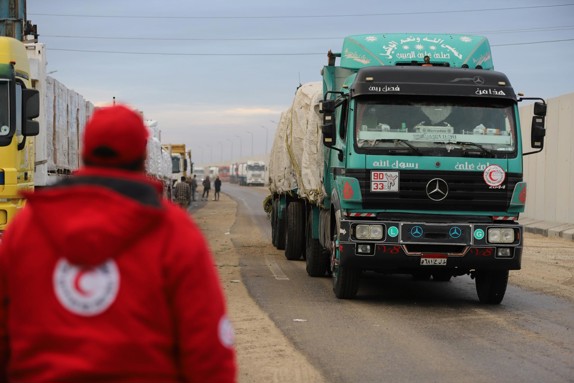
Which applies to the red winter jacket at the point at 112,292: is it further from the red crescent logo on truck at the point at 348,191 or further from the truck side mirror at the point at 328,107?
the truck side mirror at the point at 328,107

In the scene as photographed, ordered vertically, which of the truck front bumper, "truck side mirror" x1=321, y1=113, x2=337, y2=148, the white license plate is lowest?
the white license plate

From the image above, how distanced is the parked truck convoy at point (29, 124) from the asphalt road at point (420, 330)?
3454 millimetres

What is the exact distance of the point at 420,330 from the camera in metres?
10.5

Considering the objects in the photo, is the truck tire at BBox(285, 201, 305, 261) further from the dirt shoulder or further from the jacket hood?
the jacket hood

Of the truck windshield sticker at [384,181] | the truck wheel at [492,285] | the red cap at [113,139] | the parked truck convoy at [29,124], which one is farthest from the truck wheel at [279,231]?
the red cap at [113,139]

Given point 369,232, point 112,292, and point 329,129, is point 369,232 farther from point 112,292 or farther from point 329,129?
point 112,292

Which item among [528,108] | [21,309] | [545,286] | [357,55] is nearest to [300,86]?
[357,55]

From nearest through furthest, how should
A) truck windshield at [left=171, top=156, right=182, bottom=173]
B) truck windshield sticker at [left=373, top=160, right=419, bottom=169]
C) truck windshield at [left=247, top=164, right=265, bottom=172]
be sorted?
truck windshield sticker at [left=373, top=160, right=419, bottom=169], truck windshield at [left=171, top=156, right=182, bottom=173], truck windshield at [left=247, top=164, right=265, bottom=172]

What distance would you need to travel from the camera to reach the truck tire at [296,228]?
18141 mm

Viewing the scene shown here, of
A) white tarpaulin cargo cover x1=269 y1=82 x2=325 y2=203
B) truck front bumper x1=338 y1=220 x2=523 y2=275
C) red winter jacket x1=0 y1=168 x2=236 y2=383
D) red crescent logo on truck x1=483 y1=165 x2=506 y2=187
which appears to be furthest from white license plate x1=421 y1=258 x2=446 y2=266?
red winter jacket x1=0 y1=168 x2=236 y2=383

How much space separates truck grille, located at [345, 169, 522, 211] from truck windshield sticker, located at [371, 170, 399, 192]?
5cm

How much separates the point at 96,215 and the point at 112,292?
219 mm

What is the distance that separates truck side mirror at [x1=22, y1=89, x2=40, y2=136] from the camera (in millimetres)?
13000

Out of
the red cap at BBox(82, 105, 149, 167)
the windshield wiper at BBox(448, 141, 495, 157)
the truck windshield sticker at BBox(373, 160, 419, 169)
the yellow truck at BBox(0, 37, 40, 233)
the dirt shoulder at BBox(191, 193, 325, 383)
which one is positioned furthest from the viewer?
the yellow truck at BBox(0, 37, 40, 233)
